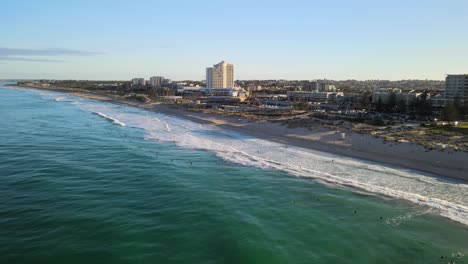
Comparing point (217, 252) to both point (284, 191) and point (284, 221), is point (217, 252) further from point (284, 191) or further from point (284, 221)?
point (284, 191)

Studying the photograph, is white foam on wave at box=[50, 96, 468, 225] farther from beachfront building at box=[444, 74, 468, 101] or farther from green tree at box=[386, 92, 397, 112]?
beachfront building at box=[444, 74, 468, 101]

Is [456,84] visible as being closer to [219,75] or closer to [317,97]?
[317,97]

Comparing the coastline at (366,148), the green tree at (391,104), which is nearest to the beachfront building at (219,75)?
the green tree at (391,104)

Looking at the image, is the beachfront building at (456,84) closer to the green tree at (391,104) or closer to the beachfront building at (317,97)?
the green tree at (391,104)

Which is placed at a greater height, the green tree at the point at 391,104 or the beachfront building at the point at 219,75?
the beachfront building at the point at 219,75

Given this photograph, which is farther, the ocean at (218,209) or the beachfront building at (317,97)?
the beachfront building at (317,97)

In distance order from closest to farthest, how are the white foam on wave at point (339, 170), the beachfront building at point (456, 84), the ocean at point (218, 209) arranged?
the ocean at point (218, 209) < the white foam on wave at point (339, 170) < the beachfront building at point (456, 84)
